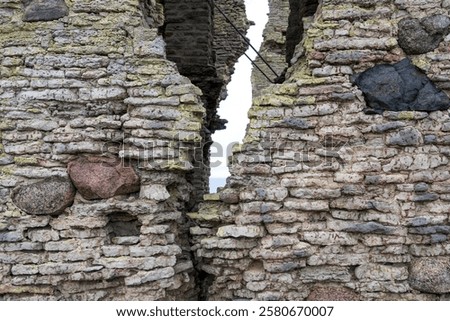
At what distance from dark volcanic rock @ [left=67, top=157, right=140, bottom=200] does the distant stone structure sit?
0.01 metres

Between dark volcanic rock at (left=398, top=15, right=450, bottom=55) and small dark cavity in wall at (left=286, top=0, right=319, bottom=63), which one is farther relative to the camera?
small dark cavity in wall at (left=286, top=0, right=319, bottom=63)

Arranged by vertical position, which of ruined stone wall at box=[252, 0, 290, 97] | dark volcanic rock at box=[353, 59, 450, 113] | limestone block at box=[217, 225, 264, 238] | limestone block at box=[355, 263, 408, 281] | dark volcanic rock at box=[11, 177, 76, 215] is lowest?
limestone block at box=[355, 263, 408, 281]

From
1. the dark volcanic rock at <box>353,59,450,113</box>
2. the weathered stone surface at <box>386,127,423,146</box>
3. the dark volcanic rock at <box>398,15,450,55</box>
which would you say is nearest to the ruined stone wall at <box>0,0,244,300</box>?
the dark volcanic rock at <box>353,59,450,113</box>

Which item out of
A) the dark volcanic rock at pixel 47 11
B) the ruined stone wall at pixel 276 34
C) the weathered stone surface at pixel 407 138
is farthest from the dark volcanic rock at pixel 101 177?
the ruined stone wall at pixel 276 34

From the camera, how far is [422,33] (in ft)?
10.6

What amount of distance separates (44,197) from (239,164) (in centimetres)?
145

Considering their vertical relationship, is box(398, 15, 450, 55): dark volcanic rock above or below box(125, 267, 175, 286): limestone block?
above

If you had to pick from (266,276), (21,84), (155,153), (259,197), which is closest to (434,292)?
(266,276)

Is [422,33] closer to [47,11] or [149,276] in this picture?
[149,276]

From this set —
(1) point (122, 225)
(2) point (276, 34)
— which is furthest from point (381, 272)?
(2) point (276, 34)

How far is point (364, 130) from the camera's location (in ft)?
10.6

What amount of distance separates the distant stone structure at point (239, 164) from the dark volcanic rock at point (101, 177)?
0.03 feet

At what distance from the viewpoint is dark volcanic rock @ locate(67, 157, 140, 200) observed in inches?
128

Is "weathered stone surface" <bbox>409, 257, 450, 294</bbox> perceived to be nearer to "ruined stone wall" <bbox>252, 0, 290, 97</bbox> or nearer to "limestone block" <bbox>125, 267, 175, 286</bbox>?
"limestone block" <bbox>125, 267, 175, 286</bbox>
